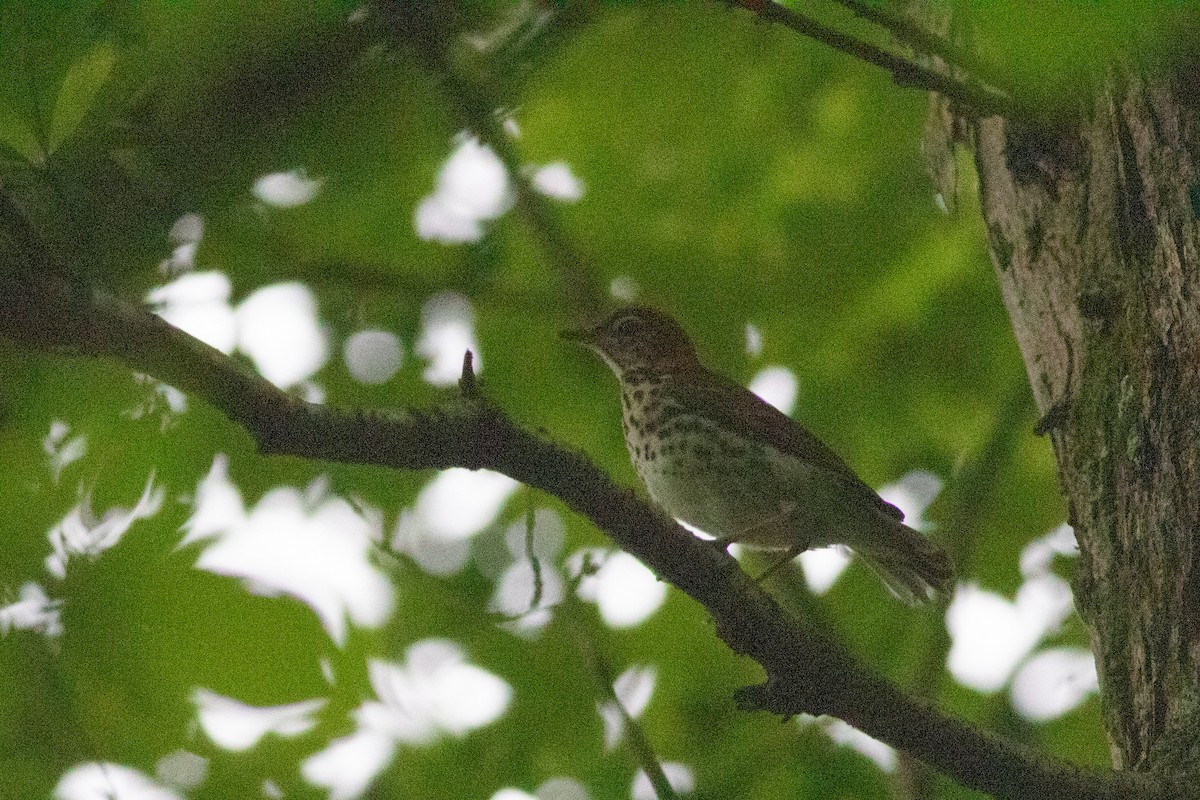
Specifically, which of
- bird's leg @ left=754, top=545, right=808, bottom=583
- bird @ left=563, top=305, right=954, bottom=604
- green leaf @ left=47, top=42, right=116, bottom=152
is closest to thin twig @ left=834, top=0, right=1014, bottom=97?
green leaf @ left=47, top=42, right=116, bottom=152

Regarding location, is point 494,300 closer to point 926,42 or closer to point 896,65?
point 896,65

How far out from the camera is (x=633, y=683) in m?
4.62

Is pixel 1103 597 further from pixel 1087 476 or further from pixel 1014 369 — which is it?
pixel 1014 369

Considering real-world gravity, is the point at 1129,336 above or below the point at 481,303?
above

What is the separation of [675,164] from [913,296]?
40.6 inches

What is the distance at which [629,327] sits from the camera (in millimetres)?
5480

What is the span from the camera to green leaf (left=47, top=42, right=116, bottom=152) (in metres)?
1.93

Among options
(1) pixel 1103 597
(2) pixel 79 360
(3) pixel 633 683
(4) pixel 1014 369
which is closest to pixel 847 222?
(4) pixel 1014 369

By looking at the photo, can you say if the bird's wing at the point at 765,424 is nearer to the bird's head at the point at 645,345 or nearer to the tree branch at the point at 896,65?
the bird's head at the point at 645,345

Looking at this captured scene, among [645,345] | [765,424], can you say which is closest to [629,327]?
[645,345]

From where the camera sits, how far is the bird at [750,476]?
4.85 meters

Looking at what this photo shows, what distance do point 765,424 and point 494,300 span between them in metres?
1.13

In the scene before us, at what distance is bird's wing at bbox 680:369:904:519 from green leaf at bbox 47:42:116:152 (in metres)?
3.34

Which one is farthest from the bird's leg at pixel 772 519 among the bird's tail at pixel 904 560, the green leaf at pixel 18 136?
the green leaf at pixel 18 136
